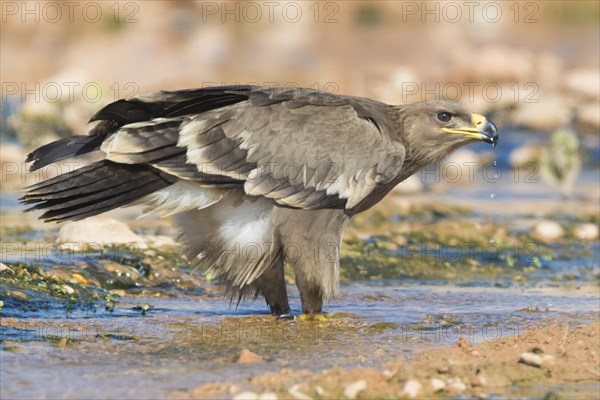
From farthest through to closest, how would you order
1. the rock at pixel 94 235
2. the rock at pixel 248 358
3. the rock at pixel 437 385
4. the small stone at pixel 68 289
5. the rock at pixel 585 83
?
the rock at pixel 585 83 → the rock at pixel 94 235 → the small stone at pixel 68 289 → the rock at pixel 248 358 → the rock at pixel 437 385

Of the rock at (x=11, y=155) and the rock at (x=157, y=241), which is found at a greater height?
the rock at (x=11, y=155)

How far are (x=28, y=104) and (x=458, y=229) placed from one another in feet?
26.5

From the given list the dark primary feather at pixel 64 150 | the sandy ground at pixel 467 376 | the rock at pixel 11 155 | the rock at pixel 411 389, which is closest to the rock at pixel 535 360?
the sandy ground at pixel 467 376

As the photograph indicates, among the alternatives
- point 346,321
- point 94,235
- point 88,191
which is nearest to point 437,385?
point 346,321

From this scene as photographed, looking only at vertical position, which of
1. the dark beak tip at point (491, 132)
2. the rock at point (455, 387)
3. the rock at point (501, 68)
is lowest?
the rock at point (455, 387)

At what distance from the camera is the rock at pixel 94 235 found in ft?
28.4

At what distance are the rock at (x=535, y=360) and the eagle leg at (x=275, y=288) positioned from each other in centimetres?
200

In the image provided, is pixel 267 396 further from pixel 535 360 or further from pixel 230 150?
pixel 230 150

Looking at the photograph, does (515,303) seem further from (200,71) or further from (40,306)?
(200,71)

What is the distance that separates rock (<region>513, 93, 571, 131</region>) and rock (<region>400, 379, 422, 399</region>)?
12068 mm

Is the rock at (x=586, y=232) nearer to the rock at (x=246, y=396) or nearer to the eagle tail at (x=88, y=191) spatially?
the eagle tail at (x=88, y=191)

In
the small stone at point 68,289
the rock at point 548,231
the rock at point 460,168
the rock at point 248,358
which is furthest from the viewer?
the rock at point 460,168

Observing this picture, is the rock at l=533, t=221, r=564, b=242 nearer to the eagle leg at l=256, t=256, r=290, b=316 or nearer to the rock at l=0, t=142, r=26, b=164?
the eagle leg at l=256, t=256, r=290, b=316

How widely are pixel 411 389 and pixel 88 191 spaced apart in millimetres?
2530
